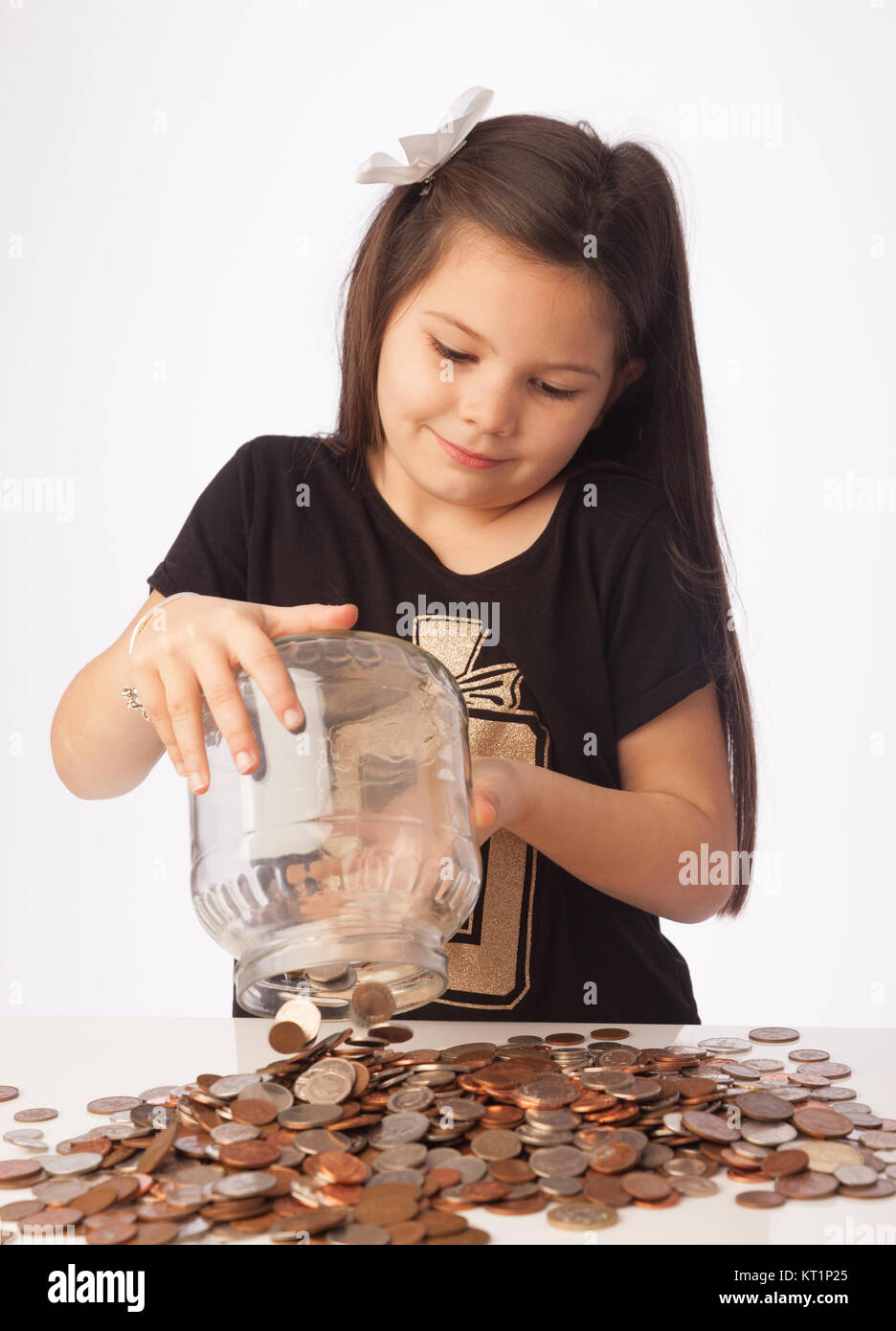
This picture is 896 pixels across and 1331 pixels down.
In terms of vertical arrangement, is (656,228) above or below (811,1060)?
above

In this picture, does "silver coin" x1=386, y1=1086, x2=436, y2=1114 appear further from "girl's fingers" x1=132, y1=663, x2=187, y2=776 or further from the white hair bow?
the white hair bow

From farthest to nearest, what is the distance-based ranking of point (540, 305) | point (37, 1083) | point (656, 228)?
point (656, 228), point (540, 305), point (37, 1083)

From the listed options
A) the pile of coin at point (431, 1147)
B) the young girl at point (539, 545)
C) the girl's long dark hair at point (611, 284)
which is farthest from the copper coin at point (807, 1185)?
the girl's long dark hair at point (611, 284)

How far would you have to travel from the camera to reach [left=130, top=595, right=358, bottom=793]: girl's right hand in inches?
23.7

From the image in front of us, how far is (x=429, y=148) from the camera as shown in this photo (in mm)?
980

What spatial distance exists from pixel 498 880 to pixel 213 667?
1.25ft

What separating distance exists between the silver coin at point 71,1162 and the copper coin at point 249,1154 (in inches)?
2.3

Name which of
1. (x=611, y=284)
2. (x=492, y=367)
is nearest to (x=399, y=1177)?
(x=492, y=367)

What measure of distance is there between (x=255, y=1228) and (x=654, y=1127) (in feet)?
0.64

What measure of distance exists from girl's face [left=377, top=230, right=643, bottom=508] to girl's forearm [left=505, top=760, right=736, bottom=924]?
233mm

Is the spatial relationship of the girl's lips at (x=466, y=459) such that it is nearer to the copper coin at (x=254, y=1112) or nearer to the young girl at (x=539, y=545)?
the young girl at (x=539, y=545)

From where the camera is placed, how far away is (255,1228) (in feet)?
1.58
